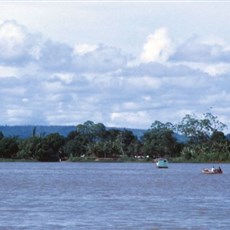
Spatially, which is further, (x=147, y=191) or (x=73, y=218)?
(x=147, y=191)

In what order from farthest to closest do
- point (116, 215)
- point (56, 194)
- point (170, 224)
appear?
point (56, 194), point (116, 215), point (170, 224)

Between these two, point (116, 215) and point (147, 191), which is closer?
point (116, 215)

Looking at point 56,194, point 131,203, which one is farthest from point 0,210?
point 56,194

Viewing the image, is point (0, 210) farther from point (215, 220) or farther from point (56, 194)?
point (56, 194)

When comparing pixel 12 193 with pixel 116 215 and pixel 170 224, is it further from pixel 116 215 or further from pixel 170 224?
pixel 170 224

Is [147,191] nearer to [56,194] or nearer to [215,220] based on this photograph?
[56,194]

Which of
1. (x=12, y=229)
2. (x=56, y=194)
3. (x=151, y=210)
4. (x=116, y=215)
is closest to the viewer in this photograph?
(x=12, y=229)

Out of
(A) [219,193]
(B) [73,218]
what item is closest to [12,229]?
(B) [73,218]

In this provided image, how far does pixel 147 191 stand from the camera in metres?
78.6

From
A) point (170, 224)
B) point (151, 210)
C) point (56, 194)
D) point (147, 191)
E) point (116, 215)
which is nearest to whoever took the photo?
point (170, 224)

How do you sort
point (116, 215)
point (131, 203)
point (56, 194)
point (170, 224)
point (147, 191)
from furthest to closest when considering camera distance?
point (147, 191), point (56, 194), point (131, 203), point (116, 215), point (170, 224)

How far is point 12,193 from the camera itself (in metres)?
74.8

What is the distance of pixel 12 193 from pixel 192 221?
28461mm

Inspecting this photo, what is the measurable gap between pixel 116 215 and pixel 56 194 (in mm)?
22168
